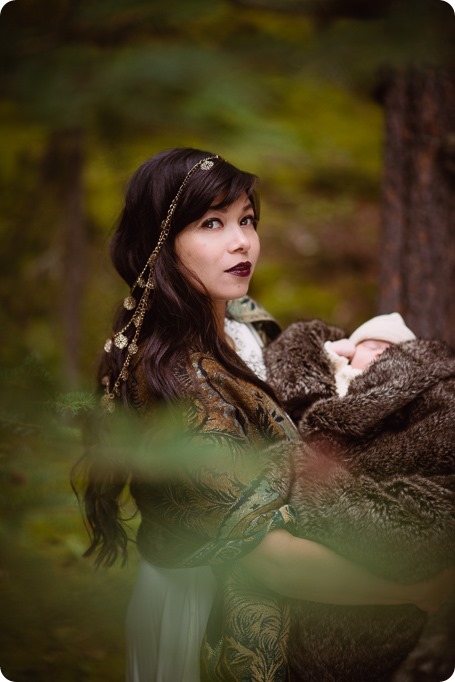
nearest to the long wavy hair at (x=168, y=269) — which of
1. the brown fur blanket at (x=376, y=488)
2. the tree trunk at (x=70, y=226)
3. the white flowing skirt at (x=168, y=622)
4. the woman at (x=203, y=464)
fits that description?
the woman at (x=203, y=464)

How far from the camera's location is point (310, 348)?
4.68 feet

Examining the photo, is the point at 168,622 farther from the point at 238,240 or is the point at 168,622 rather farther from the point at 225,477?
the point at 238,240

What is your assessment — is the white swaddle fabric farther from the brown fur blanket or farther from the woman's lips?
the woman's lips

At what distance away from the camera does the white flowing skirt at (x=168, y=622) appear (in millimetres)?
1331

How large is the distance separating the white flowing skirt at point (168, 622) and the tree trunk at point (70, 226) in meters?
0.73

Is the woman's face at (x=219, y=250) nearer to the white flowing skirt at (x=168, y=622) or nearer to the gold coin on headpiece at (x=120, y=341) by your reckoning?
the gold coin on headpiece at (x=120, y=341)

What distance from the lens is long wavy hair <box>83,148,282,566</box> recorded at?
121 cm

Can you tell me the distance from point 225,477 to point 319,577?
0.26m

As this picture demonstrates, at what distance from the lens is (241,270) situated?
4.20 feet

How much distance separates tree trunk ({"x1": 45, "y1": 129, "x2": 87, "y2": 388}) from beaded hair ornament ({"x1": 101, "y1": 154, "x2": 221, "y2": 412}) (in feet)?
2.10

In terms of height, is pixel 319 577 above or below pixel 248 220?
below

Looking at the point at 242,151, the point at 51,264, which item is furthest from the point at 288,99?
the point at 51,264

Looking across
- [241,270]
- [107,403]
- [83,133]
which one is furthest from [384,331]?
[83,133]

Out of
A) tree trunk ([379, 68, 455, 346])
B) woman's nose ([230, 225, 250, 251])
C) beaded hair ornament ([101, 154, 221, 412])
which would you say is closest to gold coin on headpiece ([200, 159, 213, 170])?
beaded hair ornament ([101, 154, 221, 412])
